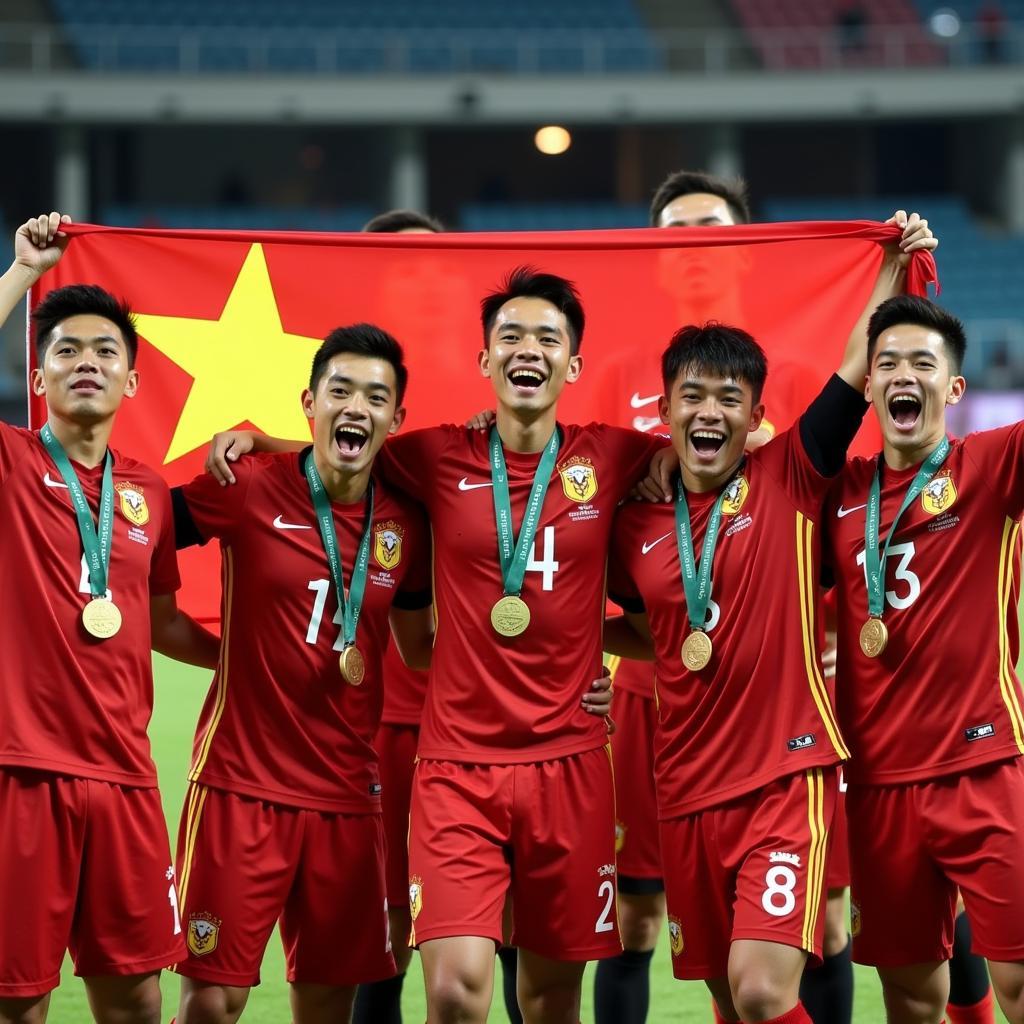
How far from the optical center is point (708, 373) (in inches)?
153

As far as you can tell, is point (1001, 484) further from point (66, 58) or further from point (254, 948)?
point (66, 58)

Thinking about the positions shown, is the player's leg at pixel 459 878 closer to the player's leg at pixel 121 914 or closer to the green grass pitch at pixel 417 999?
the player's leg at pixel 121 914

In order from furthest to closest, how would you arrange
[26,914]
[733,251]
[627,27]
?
[627,27]
[733,251]
[26,914]

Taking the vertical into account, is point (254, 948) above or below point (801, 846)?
below

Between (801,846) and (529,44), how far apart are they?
845 inches

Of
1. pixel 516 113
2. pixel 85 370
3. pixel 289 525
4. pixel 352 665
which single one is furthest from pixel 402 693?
pixel 516 113

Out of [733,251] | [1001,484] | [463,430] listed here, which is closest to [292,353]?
[463,430]

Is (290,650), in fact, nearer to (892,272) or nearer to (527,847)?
(527,847)

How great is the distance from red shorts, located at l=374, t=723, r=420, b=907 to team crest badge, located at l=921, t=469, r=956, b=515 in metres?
1.57

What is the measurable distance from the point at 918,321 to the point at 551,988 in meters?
1.90

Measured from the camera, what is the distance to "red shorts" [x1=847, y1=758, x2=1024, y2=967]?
3523 mm

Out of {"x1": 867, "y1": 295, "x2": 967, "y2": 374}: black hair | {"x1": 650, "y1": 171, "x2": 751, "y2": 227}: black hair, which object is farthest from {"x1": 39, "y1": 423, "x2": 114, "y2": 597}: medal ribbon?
{"x1": 650, "y1": 171, "x2": 751, "y2": 227}: black hair

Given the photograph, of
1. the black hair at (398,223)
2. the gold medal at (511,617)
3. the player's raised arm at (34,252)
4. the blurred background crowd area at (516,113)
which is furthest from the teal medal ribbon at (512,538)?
the blurred background crowd area at (516,113)

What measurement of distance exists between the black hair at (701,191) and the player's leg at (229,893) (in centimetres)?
261
